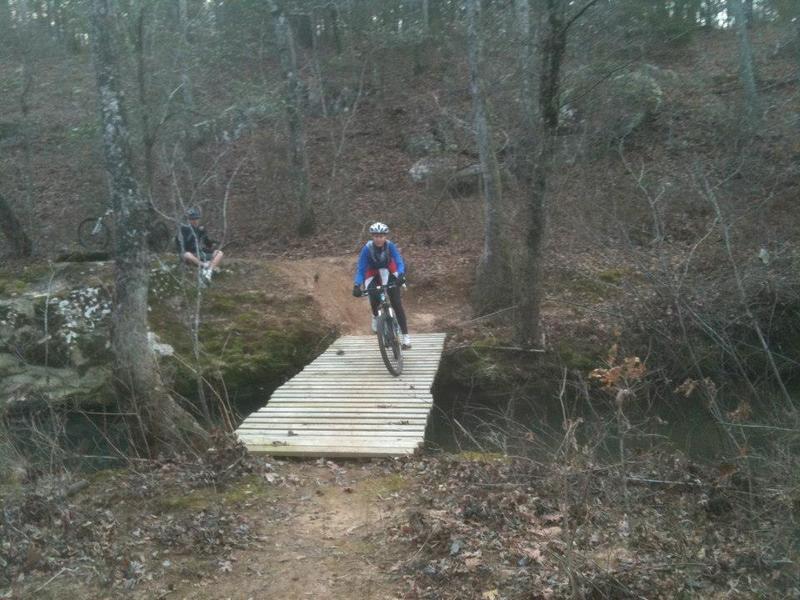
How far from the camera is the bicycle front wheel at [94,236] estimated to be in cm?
1571

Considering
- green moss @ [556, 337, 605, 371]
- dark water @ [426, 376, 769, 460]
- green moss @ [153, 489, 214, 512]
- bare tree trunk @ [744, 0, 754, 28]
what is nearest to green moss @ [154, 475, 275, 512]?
green moss @ [153, 489, 214, 512]

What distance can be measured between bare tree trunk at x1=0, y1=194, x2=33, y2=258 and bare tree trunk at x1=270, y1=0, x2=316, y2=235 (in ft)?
19.5

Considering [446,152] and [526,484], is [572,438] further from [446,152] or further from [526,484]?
[446,152]

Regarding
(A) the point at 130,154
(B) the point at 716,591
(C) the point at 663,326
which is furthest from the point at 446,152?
(B) the point at 716,591

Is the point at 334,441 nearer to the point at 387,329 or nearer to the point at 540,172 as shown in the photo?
the point at 387,329

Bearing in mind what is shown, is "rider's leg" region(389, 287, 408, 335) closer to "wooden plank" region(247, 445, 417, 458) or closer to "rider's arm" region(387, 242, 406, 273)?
"rider's arm" region(387, 242, 406, 273)

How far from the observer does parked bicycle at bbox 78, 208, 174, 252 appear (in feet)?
50.1

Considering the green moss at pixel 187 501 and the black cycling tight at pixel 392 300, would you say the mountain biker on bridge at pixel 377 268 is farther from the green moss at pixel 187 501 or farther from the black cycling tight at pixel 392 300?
the green moss at pixel 187 501

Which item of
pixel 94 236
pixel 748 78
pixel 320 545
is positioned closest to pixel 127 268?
pixel 320 545

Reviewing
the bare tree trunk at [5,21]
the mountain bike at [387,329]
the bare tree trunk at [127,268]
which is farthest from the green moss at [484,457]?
the bare tree trunk at [5,21]

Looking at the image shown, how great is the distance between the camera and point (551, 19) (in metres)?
8.06

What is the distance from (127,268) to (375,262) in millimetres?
3757

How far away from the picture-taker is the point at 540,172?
9.15 m

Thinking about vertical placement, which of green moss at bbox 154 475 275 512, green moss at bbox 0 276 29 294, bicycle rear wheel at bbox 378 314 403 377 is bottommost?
green moss at bbox 154 475 275 512
